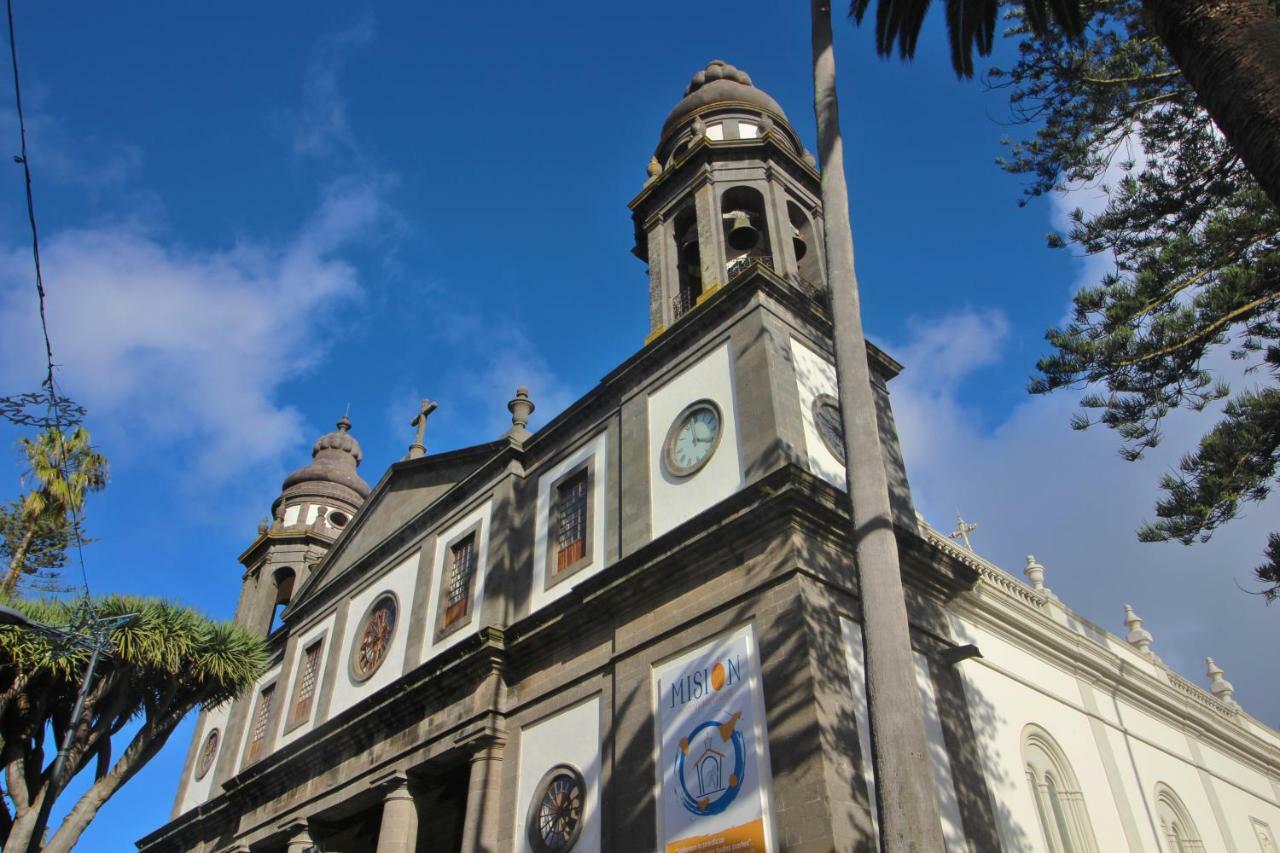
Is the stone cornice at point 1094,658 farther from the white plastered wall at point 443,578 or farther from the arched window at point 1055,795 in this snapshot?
the white plastered wall at point 443,578

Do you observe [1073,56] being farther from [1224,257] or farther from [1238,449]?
[1238,449]

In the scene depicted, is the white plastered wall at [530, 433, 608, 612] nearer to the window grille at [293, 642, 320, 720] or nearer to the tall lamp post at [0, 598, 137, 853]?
the tall lamp post at [0, 598, 137, 853]

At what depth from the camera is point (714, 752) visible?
39.9ft

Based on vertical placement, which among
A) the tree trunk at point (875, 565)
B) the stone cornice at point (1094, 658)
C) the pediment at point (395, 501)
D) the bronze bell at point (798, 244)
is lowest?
the tree trunk at point (875, 565)

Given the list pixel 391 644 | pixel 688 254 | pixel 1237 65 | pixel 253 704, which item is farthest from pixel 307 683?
pixel 1237 65

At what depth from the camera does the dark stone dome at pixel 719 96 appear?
71.7 feet

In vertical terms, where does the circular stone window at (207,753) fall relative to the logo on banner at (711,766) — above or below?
above

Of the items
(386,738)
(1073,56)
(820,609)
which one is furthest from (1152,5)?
(386,738)

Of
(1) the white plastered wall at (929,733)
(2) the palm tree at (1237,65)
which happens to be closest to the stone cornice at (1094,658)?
(1) the white plastered wall at (929,733)

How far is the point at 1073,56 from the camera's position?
12422 mm

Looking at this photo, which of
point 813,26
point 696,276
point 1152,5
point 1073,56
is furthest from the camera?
point 696,276

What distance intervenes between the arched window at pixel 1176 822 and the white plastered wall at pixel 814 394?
10.9m

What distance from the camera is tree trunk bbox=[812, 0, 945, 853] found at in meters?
6.46

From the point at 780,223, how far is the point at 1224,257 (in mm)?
8307
